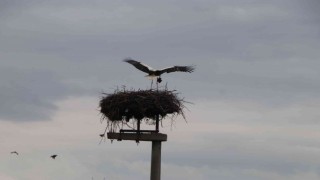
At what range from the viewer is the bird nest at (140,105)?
26.5 feet

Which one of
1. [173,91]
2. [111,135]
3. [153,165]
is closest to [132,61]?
[173,91]

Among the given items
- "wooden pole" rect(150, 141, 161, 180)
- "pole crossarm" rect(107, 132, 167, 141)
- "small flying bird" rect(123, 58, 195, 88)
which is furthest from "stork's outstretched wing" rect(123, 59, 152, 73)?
"wooden pole" rect(150, 141, 161, 180)

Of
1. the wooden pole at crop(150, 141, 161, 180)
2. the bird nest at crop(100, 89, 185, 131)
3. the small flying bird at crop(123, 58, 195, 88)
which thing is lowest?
the wooden pole at crop(150, 141, 161, 180)

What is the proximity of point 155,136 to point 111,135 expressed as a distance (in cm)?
85

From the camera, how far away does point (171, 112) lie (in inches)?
324

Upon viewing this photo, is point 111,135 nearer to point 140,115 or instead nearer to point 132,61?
point 140,115

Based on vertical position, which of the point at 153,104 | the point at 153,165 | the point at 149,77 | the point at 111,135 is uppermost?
the point at 149,77

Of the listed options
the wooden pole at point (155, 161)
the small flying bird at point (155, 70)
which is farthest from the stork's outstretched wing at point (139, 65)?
the wooden pole at point (155, 161)

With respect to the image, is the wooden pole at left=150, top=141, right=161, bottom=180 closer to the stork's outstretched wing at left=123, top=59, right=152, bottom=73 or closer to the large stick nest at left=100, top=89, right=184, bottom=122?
the large stick nest at left=100, top=89, right=184, bottom=122

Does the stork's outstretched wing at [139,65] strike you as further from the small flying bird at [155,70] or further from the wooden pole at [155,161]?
the wooden pole at [155,161]

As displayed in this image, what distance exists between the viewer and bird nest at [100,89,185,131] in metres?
8.07

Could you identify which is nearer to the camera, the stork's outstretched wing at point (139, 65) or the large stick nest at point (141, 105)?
the large stick nest at point (141, 105)

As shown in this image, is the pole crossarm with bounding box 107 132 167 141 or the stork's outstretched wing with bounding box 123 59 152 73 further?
the stork's outstretched wing with bounding box 123 59 152 73

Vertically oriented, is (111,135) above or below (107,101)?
below
